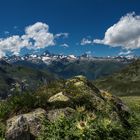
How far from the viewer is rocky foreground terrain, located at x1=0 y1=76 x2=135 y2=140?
686 inches

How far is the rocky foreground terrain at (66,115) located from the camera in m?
17.4

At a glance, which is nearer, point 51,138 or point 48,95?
point 51,138

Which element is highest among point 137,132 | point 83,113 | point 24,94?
point 24,94

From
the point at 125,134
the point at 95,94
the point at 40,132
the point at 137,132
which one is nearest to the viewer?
the point at 40,132

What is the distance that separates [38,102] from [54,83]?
467cm

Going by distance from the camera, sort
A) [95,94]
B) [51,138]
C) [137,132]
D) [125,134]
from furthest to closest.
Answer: [95,94], [137,132], [125,134], [51,138]

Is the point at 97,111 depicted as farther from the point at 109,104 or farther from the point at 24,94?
the point at 24,94

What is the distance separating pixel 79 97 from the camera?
23.8 meters

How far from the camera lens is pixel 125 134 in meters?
20.3

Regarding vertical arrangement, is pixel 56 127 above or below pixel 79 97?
below

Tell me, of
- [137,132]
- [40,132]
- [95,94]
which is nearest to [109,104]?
[95,94]

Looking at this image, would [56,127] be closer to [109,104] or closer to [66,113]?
[66,113]

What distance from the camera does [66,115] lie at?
807 inches

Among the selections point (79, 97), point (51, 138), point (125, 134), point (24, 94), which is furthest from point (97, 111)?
point (51, 138)
